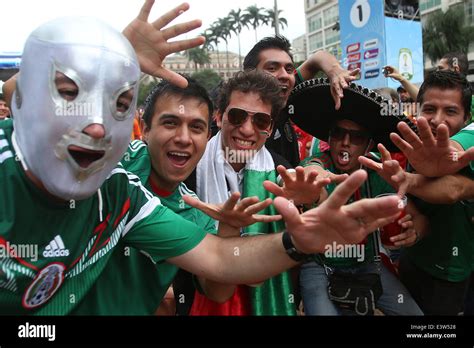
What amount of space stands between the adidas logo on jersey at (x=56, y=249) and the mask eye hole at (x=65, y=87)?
0.50m

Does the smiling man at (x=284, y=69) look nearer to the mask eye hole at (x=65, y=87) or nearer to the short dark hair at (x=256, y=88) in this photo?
the short dark hair at (x=256, y=88)

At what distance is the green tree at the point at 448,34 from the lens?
24391 millimetres

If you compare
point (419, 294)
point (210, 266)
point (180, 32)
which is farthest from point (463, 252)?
point (180, 32)

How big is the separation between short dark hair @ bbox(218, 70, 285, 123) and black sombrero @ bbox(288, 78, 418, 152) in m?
0.22

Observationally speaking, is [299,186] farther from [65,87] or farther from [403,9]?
[403,9]

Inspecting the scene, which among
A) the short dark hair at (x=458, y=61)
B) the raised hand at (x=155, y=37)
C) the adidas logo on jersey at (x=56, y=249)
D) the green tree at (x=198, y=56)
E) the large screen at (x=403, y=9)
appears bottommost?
the adidas logo on jersey at (x=56, y=249)

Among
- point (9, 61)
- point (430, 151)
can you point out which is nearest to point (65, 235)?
point (430, 151)

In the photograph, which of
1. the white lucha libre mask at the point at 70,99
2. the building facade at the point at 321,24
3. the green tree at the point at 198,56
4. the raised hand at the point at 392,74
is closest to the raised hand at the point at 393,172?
the white lucha libre mask at the point at 70,99

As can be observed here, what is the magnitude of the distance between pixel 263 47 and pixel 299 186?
5.98 feet

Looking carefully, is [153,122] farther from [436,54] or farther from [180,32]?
[436,54]

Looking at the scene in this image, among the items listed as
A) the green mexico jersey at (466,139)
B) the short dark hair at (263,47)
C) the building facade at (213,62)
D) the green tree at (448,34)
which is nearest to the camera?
→ the green mexico jersey at (466,139)

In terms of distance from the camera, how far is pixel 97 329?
5.95 ft

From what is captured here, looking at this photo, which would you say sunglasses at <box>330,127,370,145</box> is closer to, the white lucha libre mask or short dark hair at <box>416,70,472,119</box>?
short dark hair at <box>416,70,472,119</box>

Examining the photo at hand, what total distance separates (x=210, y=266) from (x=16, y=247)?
0.70 m
